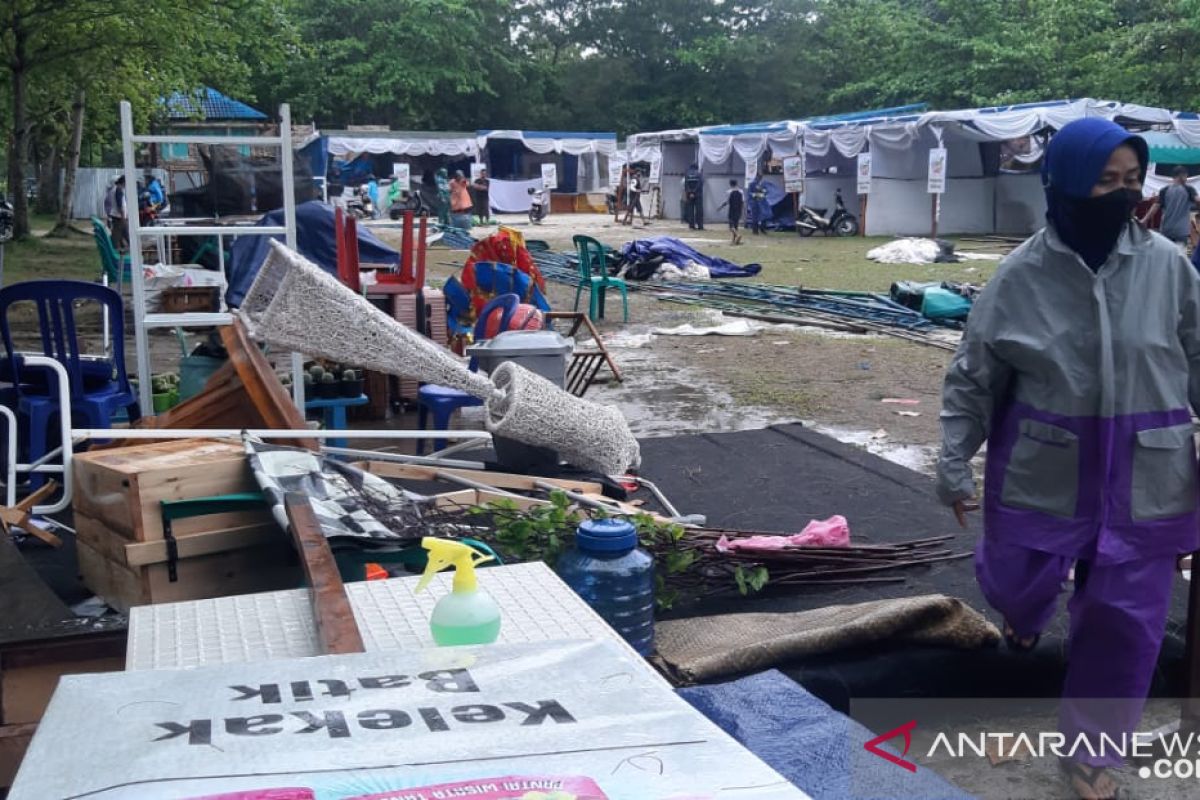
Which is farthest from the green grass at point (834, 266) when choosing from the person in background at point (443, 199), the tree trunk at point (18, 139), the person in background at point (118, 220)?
the tree trunk at point (18, 139)

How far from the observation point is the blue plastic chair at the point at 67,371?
5578 mm

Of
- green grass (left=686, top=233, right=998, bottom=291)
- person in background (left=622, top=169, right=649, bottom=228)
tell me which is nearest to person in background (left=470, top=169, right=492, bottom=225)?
person in background (left=622, top=169, right=649, bottom=228)

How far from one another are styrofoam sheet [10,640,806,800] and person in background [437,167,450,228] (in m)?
28.6

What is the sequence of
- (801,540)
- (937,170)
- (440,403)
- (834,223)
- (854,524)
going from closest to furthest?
(801,540) < (854,524) < (440,403) < (937,170) < (834,223)

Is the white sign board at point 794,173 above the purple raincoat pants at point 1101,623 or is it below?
above

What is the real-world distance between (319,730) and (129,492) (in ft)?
7.92

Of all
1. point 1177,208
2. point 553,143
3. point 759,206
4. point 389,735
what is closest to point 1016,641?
point 389,735

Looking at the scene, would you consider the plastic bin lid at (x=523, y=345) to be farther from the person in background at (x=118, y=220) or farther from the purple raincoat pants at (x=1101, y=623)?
the person in background at (x=118, y=220)

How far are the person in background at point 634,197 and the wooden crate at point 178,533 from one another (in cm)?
2832

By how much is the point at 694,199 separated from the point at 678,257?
1274 cm

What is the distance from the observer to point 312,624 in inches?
80.5

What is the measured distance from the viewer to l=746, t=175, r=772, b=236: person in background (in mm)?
29031

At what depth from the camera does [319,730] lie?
53.4 inches

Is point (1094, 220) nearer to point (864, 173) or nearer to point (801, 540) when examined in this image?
point (801, 540)
